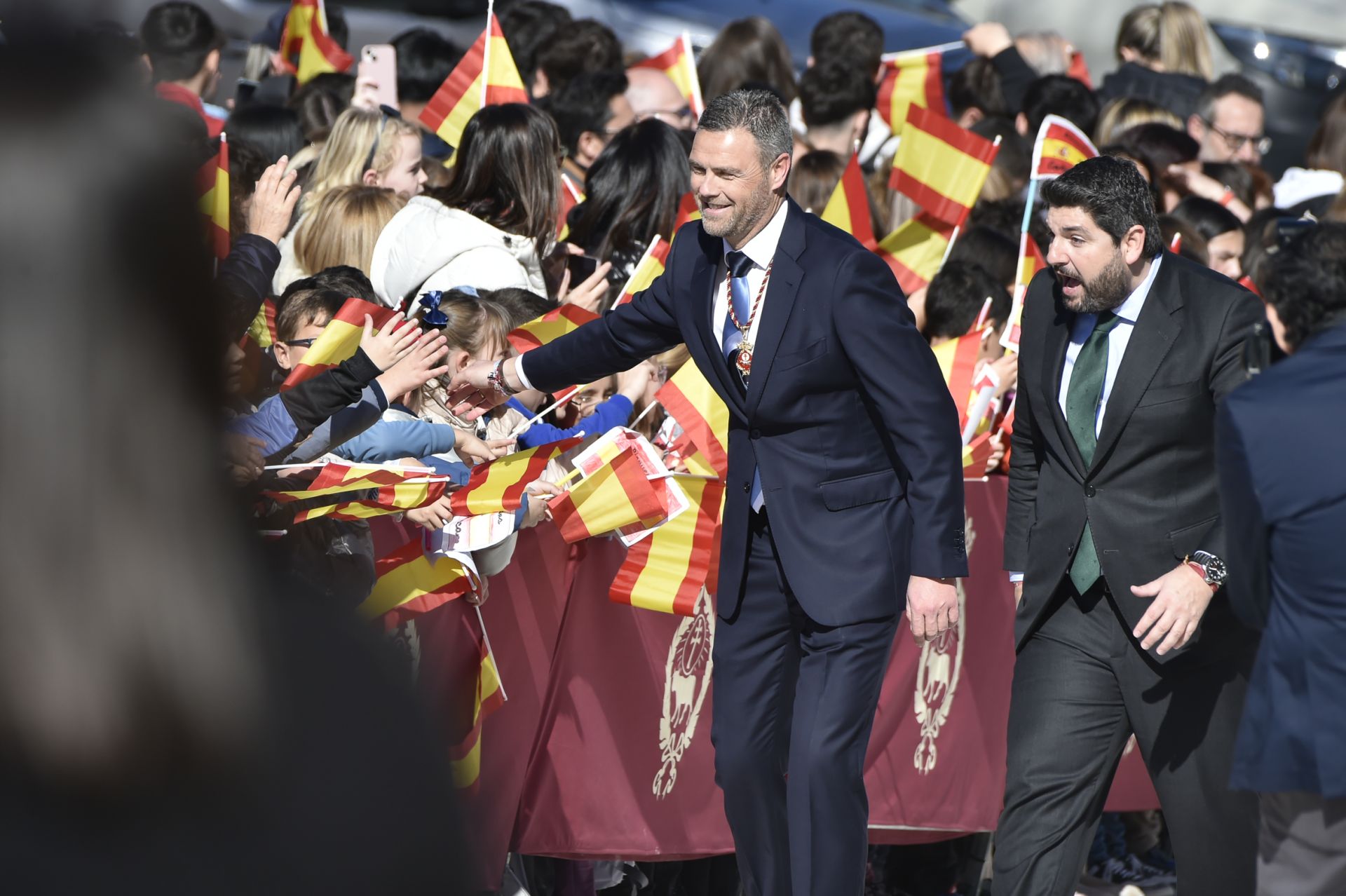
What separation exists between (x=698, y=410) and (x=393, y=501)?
3.70 ft

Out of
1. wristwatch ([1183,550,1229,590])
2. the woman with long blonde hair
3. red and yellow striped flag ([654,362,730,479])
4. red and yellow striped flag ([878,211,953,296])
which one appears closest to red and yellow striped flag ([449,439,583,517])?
red and yellow striped flag ([654,362,730,479])

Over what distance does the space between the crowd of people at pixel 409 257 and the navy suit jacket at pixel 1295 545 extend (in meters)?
0.11

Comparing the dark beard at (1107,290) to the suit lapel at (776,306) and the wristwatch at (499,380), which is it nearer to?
the suit lapel at (776,306)

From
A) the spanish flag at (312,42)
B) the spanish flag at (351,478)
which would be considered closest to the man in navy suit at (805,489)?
the spanish flag at (351,478)

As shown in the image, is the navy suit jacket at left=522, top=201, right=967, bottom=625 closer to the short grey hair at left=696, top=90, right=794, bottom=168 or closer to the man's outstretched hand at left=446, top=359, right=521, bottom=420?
the short grey hair at left=696, top=90, right=794, bottom=168

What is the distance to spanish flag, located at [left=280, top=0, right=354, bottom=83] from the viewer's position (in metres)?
9.09

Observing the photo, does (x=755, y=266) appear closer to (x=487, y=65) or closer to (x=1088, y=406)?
(x=1088, y=406)

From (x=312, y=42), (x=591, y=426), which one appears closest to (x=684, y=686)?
(x=591, y=426)

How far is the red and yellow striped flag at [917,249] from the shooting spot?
6574 millimetres

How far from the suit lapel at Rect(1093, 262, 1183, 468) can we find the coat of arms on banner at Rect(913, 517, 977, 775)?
5.79ft

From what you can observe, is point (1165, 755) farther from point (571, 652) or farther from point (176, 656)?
point (176, 656)

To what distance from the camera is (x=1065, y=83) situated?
9.33 metres

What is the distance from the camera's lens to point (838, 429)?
4516 millimetres

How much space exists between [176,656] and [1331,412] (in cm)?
298
